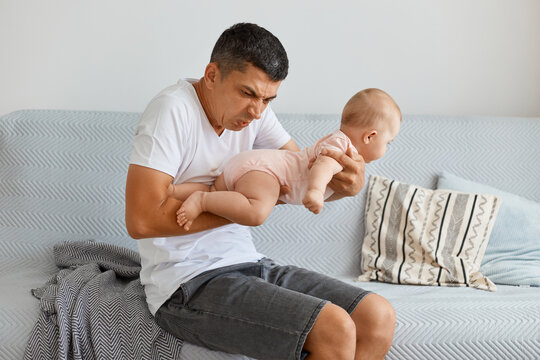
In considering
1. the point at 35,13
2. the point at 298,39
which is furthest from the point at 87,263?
the point at 298,39

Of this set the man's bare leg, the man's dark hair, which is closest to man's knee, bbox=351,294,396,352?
the man's bare leg

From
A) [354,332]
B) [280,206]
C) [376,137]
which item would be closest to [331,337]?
[354,332]

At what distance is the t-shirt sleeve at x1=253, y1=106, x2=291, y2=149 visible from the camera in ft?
5.56

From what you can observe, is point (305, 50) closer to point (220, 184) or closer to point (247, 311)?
point (220, 184)

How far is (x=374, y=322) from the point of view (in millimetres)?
1427

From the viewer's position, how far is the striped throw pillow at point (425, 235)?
2.03 meters

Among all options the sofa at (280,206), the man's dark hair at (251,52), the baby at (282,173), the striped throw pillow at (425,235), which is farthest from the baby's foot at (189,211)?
the striped throw pillow at (425,235)

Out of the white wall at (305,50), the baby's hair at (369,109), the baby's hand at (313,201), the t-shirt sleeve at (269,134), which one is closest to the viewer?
the baby's hand at (313,201)

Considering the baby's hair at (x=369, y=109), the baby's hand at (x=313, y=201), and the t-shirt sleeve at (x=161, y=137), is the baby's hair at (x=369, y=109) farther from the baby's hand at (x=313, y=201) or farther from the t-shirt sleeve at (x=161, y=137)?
the t-shirt sleeve at (x=161, y=137)

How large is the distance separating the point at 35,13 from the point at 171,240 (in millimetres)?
1294

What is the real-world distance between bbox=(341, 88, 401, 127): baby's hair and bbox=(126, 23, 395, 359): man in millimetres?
102

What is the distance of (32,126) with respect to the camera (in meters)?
2.07

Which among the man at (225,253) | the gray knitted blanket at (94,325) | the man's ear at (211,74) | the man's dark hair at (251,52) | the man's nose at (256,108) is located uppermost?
the man's dark hair at (251,52)

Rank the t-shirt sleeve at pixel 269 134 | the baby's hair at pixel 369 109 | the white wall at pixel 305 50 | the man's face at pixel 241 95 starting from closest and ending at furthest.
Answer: the man's face at pixel 241 95 < the baby's hair at pixel 369 109 < the t-shirt sleeve at pixel 269 134 < the white wall at pixel 305 50
